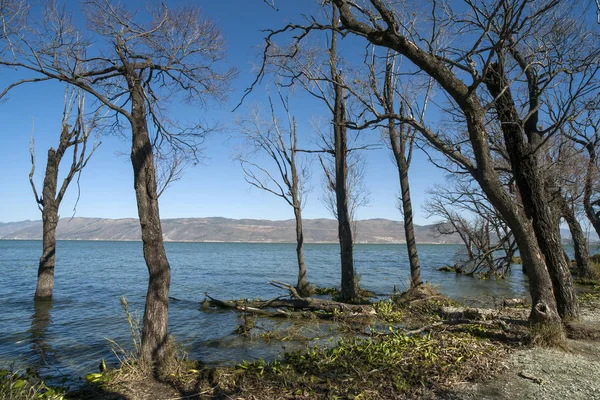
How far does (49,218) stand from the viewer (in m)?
14.4

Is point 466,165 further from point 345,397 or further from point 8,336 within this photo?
point 8,336

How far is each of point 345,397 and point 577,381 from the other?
2883 millimetres

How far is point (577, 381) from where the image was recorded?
4707mm

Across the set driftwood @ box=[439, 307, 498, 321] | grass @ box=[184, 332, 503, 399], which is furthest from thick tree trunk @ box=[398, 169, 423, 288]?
grass @ box=[184, 332, 503, 399]

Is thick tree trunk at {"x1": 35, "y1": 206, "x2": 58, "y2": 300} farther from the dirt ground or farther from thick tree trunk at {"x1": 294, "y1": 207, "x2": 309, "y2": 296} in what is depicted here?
the dirt ground

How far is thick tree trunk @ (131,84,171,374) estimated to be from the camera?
5.80m

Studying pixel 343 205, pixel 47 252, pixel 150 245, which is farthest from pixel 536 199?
pixel 47 252

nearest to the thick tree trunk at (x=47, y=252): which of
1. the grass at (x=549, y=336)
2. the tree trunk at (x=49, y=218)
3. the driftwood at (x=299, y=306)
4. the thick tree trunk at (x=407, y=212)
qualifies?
the tree trunk at (x=49, y=218)

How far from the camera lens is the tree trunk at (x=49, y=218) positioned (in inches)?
564

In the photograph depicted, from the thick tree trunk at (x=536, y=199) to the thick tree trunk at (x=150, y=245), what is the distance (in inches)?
243

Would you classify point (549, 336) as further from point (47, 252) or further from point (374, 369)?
point (47, 252)

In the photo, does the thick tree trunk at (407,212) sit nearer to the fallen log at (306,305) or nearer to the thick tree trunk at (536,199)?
the fallen log at (306,305)

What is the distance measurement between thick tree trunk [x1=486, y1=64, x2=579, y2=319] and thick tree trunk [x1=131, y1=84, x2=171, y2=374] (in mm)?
6171

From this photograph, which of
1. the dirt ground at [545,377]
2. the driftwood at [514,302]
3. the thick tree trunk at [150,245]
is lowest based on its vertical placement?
the driftwood at [514,302]
